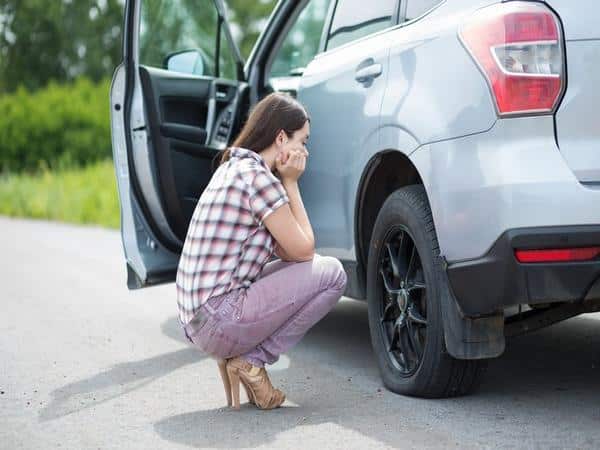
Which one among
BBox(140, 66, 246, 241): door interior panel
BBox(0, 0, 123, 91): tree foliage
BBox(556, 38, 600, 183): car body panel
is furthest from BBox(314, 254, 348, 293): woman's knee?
BBox(0, 0, 123, 91): tree foliage

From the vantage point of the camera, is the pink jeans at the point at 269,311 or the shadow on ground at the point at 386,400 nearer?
the shadow on ground at the point at 386,400

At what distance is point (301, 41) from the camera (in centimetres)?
677

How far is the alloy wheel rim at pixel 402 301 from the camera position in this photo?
4.59 metres

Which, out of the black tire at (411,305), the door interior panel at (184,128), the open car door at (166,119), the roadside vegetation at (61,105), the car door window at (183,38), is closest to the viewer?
the black tire at (411,305)

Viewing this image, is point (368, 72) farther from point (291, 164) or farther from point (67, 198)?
point (67, 198)

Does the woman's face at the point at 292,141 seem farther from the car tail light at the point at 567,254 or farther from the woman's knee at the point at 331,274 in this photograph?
the car tail light at the point at 567,254

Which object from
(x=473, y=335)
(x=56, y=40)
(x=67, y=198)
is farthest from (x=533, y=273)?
(x=56, y=40)

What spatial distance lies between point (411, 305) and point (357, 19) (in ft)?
5.02

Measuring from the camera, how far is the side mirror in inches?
250

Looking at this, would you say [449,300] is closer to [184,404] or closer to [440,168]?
[440,168]

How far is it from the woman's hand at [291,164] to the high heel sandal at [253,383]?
2.56ft

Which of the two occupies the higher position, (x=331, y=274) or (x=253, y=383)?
(x=331, y=274)

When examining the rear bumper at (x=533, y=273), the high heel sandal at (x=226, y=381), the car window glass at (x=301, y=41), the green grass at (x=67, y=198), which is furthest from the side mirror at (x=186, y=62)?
the green grass at (x=67, y=198)

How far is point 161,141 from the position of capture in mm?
6055
